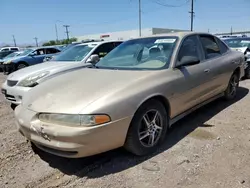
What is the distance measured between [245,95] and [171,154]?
3.66 metres

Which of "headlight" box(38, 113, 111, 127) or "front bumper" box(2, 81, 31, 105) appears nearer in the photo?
"headlight" box(38, 113, 111, 127)


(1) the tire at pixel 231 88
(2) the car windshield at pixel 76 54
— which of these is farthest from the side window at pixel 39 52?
(1) the tire at pixel 231 88

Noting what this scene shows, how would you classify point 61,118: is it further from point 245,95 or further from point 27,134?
point 245,95

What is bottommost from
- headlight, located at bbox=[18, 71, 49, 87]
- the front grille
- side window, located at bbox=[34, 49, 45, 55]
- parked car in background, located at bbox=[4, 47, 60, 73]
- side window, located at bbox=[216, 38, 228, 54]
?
parked car in background, located at bbox=[4, 47, 60, 73]

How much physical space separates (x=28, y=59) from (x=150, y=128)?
11.5 m

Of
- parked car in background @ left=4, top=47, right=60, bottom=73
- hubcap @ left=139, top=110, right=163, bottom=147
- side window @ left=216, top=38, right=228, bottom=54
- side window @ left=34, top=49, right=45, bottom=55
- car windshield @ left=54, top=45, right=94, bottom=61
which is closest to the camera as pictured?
hubcap @ left=139, top=110, right=163, bottom=147

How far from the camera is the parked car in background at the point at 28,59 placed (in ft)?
41.3

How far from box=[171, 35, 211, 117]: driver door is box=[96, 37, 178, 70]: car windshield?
20 centimetres

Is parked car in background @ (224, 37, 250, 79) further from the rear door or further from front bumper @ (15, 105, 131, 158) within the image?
front bumper @ (15, 105, 131, 158)

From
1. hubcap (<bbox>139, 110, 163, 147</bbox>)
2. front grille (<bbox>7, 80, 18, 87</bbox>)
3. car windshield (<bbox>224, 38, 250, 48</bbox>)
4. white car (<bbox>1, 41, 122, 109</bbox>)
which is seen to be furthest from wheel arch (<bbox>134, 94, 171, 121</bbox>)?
car windshield (<bbox>224, 38, 250, 48</bbox>)

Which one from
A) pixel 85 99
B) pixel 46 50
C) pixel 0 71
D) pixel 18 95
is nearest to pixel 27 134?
pixel 85 99

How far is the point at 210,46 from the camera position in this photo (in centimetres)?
459

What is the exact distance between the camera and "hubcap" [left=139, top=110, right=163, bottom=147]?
121 inches

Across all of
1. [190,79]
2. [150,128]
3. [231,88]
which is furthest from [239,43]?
[150,128]
